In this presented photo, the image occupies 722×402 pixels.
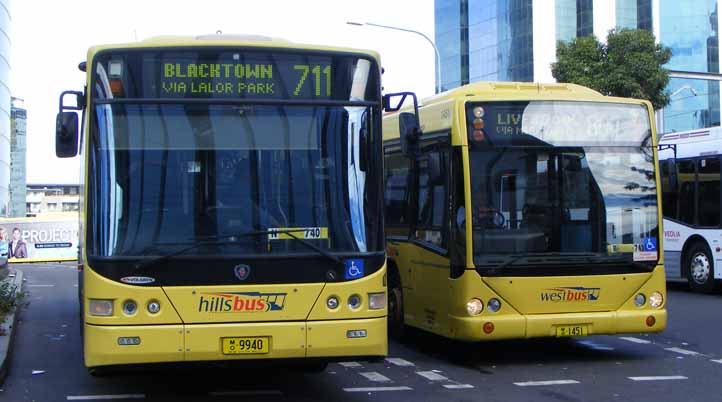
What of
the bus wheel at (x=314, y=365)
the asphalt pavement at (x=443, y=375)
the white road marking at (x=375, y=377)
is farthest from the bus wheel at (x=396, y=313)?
the bus wheel at (x=314, y=365)

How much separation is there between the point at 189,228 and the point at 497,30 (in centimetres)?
7046

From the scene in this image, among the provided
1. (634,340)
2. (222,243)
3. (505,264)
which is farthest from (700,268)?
(222,243)

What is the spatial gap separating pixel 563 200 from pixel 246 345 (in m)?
4.66

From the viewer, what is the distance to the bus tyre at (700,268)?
19172mm

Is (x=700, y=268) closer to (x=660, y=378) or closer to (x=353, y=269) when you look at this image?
(x=660, y=378)

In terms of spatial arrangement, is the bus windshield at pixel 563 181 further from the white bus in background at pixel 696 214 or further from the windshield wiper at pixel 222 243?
the white bus in background at pixel 696 214

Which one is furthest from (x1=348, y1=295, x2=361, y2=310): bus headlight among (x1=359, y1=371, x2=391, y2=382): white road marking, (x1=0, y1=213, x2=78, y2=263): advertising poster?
(x1=0, y1=213, x2=78, y2=263): advertising poster

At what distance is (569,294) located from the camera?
1081 centimetres

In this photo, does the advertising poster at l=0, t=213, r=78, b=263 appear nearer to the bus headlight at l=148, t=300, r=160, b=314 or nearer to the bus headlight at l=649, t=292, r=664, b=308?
the bus headlight at l=649, t=292, r=664, b=308

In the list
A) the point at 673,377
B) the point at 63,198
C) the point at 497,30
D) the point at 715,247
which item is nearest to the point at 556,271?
the point at 673,377

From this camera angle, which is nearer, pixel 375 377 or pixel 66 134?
pixel 66 134

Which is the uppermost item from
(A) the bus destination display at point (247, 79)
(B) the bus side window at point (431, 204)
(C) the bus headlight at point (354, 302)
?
(A) the bus destination display at point (247, 79)

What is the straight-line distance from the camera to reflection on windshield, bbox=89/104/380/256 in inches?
310

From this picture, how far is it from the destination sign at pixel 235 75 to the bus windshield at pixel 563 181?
9.08 ft
